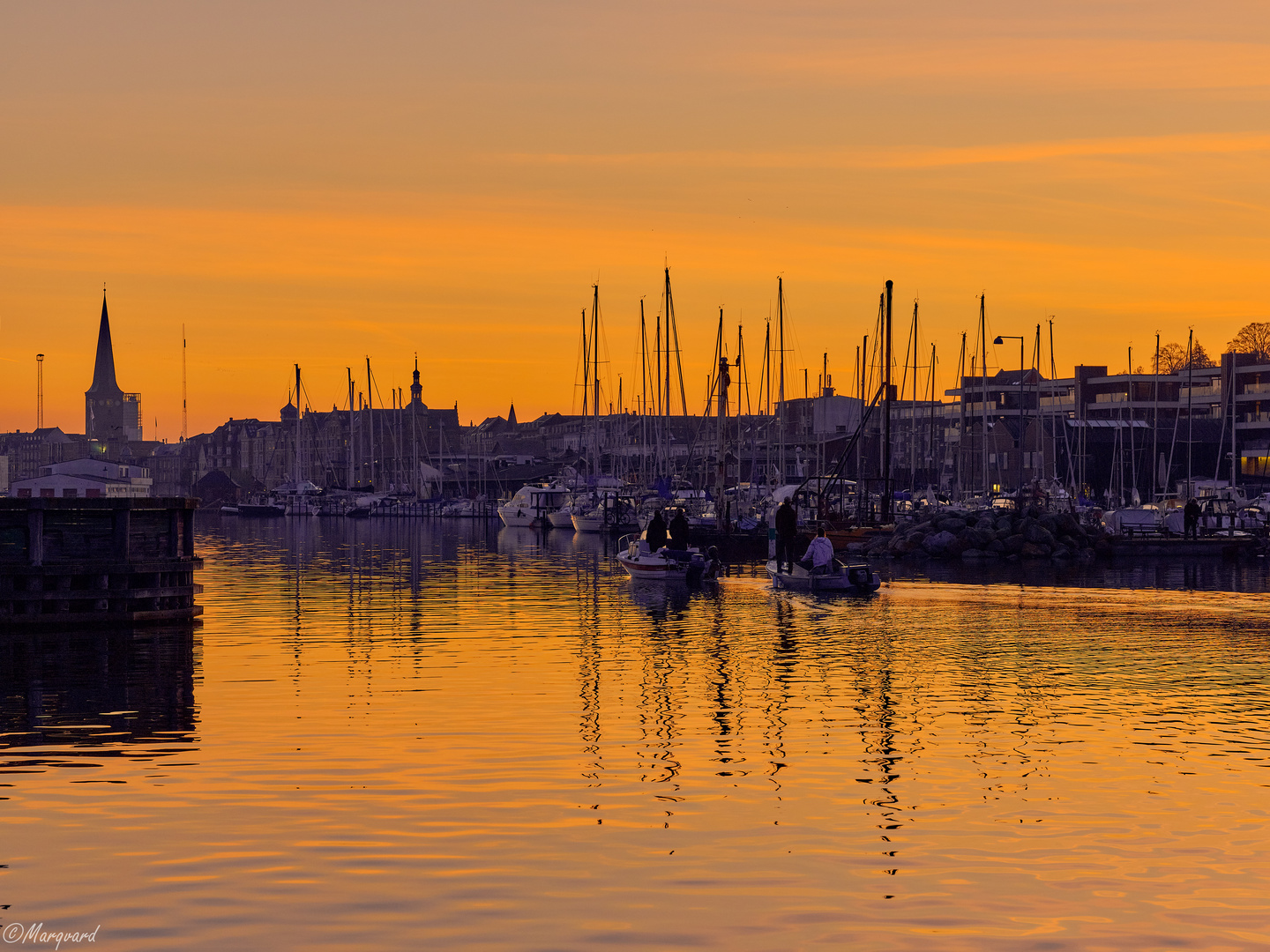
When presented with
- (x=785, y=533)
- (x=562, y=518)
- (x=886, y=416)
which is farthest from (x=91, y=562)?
(x=562, y=518)

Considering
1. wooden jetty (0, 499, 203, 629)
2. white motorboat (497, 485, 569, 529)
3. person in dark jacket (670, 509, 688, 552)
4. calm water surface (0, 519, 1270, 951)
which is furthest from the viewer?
white motorboat (497, 485, 569, 529)

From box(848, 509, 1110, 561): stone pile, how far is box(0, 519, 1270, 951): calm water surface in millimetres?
35930

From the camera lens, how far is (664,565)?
52625 millimetres

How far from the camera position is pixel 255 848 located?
1404 cm

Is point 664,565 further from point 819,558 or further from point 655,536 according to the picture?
point 819,558

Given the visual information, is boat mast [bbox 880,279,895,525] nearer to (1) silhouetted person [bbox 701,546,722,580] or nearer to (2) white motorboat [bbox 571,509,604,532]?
(1) silhouetted person [bbox 701,546,722,580]

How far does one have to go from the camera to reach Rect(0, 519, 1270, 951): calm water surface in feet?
39.4

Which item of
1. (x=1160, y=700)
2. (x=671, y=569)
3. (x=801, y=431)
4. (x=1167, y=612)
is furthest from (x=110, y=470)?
(x=1160, y=700)

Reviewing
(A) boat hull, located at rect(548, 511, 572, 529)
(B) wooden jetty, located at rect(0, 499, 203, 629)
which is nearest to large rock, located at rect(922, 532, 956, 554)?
(B) wooden jetty, located at rect(0, 499, 203, 629)

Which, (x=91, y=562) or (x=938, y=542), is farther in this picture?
(x=938, y=542)

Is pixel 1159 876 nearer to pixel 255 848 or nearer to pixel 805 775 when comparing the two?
pixel 805 775

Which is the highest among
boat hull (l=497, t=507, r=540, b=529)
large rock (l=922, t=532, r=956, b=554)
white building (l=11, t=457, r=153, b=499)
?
white building (l=11, t=457, r=153, b=499)

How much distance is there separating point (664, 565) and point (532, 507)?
270 feet

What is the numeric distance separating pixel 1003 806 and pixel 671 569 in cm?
3650
